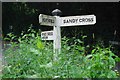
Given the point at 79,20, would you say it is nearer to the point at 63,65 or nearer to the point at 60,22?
the point at 60,22

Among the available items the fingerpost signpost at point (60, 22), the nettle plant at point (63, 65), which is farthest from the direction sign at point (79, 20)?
the nettle plant at point (63, 65)

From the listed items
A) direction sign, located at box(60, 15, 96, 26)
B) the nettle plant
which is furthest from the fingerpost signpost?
the nettle plant

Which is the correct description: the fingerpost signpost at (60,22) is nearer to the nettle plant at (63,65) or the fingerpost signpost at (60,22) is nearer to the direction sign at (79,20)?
the direction sign at (79,20)

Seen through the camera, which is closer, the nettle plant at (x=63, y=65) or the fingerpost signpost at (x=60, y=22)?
the nettle plant at (x=63, y=65)

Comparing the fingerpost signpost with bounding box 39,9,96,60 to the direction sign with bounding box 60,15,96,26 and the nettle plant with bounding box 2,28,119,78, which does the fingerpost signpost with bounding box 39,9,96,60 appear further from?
the nettle plant with bounding box 2,28,119,78

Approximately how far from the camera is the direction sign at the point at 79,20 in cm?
428

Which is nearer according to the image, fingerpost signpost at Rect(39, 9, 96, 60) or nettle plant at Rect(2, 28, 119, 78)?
nettle plant at Rect(2, 28, 119, 78)

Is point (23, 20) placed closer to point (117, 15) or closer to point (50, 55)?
point (117, 15)

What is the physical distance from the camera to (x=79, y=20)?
172 inches

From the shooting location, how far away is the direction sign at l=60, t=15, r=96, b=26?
14.0ft

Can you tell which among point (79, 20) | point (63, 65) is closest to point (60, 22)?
point (79, 20)

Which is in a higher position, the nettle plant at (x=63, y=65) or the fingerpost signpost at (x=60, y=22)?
the fingerpost signpost at (x=60, y=22)

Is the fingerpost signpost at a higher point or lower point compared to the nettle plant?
higher

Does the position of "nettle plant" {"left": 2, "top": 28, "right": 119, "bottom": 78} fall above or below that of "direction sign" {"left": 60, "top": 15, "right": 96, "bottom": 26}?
below
